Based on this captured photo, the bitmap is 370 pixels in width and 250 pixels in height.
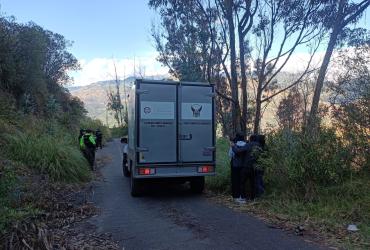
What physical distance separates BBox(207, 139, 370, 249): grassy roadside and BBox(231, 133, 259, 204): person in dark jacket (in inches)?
17.7

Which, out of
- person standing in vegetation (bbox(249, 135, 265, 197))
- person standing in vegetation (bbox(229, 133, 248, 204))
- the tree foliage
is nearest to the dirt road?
person standing in vegetation (bbox(229, 133, 248, 204))

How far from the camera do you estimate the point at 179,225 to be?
314 inches

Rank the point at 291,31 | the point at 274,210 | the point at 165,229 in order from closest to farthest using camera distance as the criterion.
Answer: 1. the point at 165,229
2. the point at 274,210
3. the point at 291,31

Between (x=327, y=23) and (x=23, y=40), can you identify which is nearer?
(x=327, y=23)

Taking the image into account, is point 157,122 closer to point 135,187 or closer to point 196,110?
point 196,110

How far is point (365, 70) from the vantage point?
33.1 feet

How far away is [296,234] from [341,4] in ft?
42.3

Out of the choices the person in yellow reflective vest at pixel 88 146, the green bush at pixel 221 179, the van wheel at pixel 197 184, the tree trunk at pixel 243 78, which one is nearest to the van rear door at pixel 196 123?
the van wheel at pixel 197 184

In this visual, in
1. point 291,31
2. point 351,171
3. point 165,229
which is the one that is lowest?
point 165,229

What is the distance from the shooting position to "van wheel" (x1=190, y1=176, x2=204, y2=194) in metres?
11.4

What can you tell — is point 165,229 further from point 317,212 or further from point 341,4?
point 341,4

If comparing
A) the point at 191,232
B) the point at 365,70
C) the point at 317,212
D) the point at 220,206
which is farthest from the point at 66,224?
the point at 365,70

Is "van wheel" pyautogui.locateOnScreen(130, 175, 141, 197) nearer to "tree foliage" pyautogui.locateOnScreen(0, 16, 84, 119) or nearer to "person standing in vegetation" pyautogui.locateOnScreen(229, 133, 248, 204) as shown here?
"person standing in vegetation" pyautogui.locateOnScreen(229, 133, 248, 204)

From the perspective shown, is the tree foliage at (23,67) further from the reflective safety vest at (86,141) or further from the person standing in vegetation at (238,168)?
the person standing in vegetation at (238,168)
